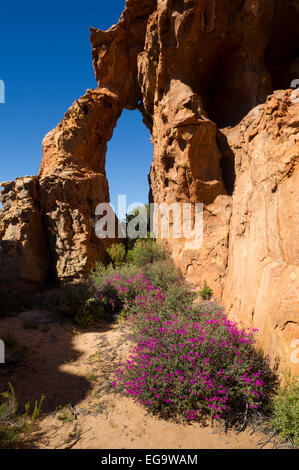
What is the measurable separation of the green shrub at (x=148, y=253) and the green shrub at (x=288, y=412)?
17.3 ft

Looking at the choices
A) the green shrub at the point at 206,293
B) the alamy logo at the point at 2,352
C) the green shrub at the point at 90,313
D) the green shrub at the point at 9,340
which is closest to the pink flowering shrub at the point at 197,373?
the green shrub at the point at 206,293

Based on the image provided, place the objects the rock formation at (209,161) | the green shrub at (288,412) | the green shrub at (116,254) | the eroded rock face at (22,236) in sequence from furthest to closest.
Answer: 1. the green shrub at (116,254)
2. the eroded rock face at (22,236)
3. the rock formation at (209,161)
4. the green shrub at (288,412)

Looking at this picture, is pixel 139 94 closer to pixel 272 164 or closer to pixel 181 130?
pixel 181 130

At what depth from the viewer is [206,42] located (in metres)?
7.48

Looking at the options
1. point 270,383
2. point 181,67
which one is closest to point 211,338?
point 270,383

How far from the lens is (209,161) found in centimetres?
711

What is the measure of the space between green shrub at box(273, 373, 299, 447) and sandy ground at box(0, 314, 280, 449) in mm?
229

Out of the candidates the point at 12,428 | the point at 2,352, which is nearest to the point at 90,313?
the point at 2,352

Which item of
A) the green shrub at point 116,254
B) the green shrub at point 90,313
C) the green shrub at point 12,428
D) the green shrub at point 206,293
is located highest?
the green shrub at point 116,254

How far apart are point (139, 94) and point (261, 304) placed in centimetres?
1131

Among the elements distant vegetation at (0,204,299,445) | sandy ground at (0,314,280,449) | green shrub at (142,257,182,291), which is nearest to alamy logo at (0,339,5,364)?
sandy ground at (0,314,280,449)

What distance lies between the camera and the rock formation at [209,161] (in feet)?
13.6

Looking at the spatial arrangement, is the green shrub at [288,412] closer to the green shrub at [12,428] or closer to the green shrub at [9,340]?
the green shrub at [12,428]

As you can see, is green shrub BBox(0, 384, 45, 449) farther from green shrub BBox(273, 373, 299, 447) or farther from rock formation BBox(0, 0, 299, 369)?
rock formation BBox(0, 0, 299, 369)
